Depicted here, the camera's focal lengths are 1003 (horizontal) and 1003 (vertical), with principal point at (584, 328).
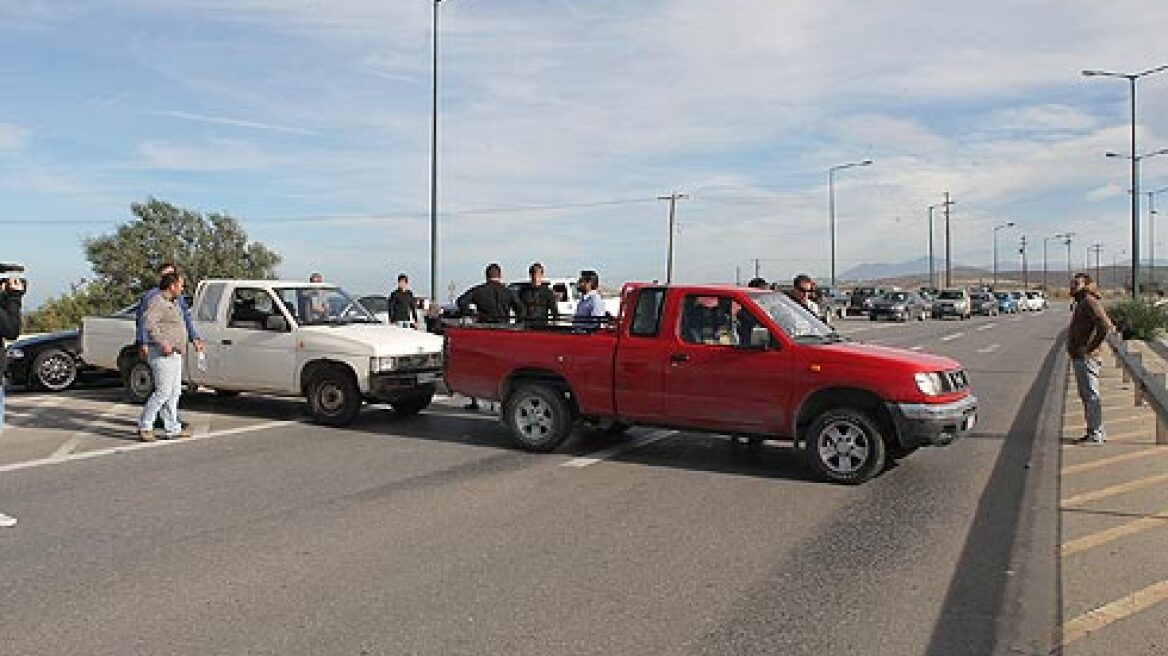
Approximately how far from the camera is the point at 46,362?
47.2ft

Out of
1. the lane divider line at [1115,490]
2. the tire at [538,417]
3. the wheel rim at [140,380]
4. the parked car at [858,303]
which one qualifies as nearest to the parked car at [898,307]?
the parked car at [858,303]

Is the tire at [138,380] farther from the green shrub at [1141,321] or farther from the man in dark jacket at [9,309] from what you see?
the green shrub at [1141,321]

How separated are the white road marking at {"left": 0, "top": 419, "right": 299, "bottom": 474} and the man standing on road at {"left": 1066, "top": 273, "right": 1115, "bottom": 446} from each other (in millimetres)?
8623

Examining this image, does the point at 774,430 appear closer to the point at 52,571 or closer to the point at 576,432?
the point at 576,432

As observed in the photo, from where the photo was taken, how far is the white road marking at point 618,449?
9219 millimetres

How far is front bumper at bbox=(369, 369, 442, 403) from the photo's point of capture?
11094 mm

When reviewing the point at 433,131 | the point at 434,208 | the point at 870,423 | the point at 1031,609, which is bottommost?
the point at 1031,609

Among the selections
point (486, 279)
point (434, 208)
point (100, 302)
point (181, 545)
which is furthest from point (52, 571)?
point (100, 302)

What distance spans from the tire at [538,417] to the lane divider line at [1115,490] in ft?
14.3

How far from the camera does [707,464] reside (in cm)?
914

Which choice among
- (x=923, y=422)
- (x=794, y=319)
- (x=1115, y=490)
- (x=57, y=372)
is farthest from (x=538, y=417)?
(x=57, y=372)

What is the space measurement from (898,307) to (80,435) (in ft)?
133

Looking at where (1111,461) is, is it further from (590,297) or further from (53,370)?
(53,370)

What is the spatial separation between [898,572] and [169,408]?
24.8 ft
